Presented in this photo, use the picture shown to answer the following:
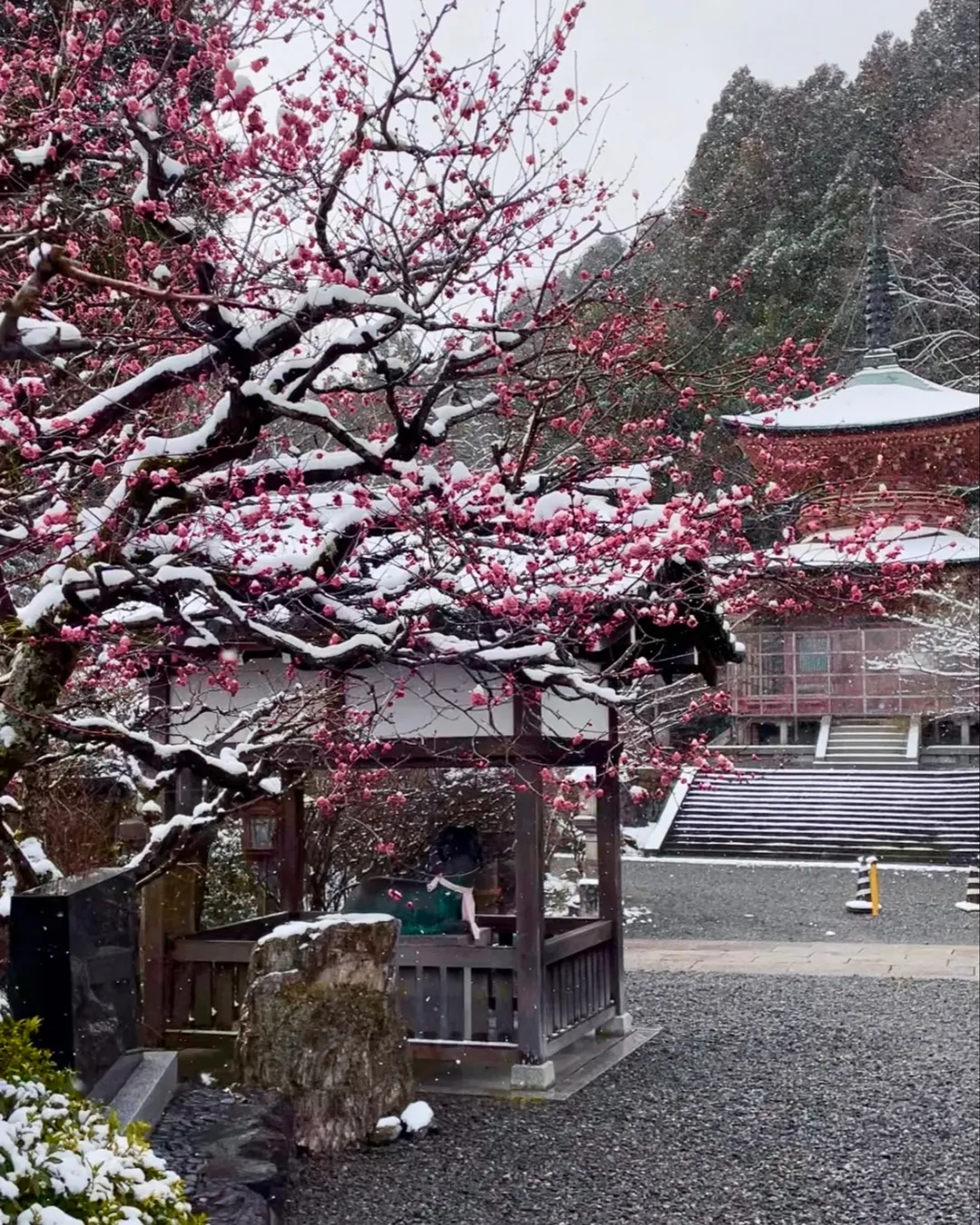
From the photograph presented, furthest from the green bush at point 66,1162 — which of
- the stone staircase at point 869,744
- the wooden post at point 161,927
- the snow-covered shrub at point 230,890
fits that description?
the stone staircase at point 869,744

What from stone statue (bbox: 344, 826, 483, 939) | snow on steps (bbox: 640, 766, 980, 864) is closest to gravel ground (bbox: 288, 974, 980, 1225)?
stone statue (bbox: 344, 826, 483, 939)

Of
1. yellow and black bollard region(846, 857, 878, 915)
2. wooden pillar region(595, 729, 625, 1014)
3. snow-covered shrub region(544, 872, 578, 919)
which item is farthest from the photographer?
yellow and black bollard region(846, 857, 878, 915)

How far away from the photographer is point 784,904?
18.0m

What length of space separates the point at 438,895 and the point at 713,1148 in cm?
283

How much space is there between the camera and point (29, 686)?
4.37m

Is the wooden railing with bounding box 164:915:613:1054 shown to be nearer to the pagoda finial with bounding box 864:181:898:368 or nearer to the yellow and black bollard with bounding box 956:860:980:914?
the yellow and black bollard with bounding box 956:860:980:914

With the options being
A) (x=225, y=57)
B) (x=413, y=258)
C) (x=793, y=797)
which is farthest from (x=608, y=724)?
(x=793, y=797)

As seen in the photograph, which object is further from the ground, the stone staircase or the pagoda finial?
the pagoda finial

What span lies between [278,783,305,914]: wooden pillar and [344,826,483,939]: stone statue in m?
0.49

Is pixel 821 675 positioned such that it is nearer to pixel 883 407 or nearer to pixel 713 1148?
pixel 883 407

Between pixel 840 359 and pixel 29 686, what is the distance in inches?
1422

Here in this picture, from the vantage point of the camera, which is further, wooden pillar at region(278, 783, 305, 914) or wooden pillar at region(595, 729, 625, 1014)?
wooden pillar at region(595, 729, 625, 1014)

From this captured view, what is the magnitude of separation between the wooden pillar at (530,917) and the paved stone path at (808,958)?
5719 mm

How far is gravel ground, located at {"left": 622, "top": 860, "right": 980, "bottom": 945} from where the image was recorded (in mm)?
15516
